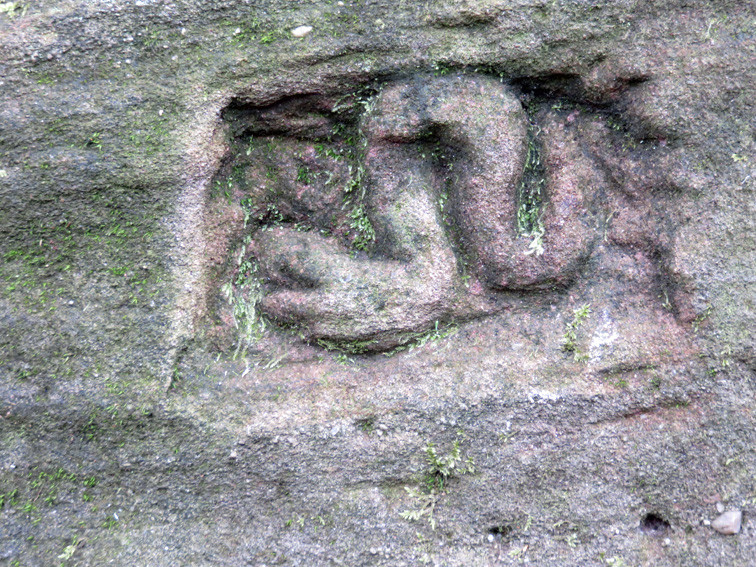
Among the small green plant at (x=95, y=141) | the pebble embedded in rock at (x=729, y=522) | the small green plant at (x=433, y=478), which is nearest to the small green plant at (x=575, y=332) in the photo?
the small green plant at (x=433, y=478)

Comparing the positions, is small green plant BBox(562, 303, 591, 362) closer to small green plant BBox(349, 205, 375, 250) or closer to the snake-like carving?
the snake-like carving

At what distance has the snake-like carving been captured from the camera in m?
1.97

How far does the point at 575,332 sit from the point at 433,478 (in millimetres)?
611

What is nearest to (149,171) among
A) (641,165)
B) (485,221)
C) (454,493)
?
(485,221)

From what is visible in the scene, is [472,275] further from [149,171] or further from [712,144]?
[149,171]

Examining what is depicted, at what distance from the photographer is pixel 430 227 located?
1993 millimetres

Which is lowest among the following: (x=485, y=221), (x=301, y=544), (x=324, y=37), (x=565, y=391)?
(x=301, y=544)

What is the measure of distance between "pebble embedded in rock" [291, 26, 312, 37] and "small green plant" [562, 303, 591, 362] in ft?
3.74

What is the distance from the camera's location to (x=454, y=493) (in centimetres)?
199

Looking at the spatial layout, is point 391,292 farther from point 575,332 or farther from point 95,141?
point 95,141

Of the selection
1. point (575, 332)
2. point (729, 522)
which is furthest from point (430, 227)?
point (729, 522)

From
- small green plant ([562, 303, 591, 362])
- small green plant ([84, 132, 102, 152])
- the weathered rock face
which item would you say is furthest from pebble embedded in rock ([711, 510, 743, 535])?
small green plant ([84, 132, 102, 152])

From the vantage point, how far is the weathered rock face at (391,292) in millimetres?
1905

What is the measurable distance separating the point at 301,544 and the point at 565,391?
2.94 ft
